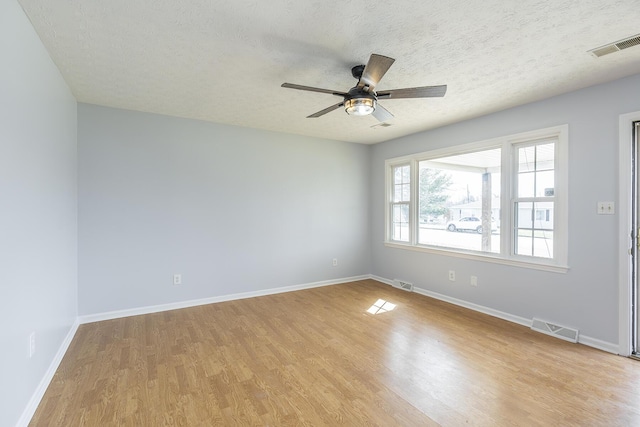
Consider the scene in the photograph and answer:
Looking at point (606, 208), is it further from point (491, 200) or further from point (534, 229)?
point (491, 200)

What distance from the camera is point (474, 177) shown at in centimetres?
401

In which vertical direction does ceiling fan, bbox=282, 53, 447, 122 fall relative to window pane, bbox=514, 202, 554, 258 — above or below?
above

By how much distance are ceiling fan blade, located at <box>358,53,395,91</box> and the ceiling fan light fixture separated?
113 millimetres

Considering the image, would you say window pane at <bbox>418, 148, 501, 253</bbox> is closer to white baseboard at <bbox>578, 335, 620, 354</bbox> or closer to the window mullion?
the window mullion

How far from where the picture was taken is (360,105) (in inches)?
95.3

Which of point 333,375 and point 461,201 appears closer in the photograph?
point 333,375

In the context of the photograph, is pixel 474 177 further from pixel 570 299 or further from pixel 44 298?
pixel 44 298

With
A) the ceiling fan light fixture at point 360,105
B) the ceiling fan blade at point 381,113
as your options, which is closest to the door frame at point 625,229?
the ceiling fan blade at point 381,113

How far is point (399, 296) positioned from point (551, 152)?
8.76 feet

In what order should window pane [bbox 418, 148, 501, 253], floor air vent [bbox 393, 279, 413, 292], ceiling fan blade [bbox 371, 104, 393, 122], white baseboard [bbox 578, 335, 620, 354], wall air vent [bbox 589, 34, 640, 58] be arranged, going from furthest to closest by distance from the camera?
floor air vent [bbox 393, 279, 413, 292], window pane [bbox 418, 148, 501, 253], white baseboard [bbox 578, 335, 620, 354], ceiling fan blade [bbox 371, 104, 393, 122], wall air vent [bbox 589, 34, 640, 58]

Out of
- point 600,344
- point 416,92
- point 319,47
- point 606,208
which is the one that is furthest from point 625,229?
point 319,47

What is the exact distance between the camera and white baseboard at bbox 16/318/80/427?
179 cm

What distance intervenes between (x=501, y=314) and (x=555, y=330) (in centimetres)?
56

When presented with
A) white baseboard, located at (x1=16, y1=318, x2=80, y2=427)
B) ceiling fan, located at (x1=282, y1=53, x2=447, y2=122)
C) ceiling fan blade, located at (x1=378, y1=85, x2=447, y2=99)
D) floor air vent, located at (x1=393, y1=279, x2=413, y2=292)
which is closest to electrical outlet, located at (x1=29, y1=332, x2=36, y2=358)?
white baseboard, located at (x1=16, y1=318, x2=80, y2=427)
